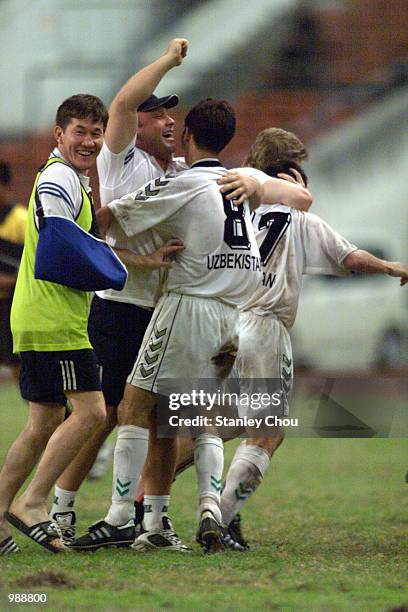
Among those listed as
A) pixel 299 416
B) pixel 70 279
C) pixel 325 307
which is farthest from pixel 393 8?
pixel 70 279

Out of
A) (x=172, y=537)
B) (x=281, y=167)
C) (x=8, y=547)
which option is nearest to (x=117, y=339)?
(x=172, y=537)

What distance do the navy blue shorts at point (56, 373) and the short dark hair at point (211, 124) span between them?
98cm

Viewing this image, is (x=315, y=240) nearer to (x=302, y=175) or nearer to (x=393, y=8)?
(x=302, y=175)

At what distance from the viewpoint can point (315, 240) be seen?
229 inches

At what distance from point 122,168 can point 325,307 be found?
41.6 ft

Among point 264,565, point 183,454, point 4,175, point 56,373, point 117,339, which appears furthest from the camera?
point 4,175

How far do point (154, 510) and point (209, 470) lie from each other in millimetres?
327

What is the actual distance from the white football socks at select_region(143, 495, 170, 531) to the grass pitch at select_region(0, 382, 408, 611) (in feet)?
0.84

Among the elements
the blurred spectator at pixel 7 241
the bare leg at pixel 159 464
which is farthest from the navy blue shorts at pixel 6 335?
the bare leg at pixel 159 464

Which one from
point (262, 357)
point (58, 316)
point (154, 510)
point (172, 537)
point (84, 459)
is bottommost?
point (172, 537)

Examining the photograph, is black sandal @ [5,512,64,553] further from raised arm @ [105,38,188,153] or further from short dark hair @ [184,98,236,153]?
short dark hair @ [184,98,236,153]

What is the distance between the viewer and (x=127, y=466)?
5.29m

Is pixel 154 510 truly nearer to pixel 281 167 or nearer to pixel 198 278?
pixel 198 278

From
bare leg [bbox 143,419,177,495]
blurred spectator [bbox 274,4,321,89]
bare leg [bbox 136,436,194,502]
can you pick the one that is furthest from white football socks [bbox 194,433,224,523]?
blurred spectator [bbox 274,4,321,89]
